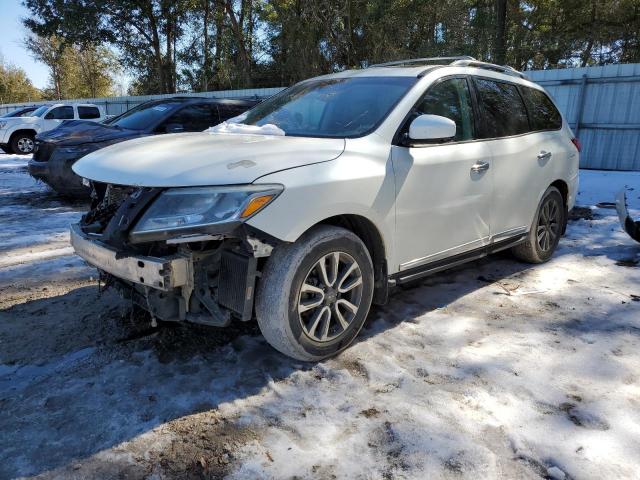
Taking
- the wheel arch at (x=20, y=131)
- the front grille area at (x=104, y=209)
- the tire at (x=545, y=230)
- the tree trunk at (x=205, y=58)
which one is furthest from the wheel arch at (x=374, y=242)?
the tree trunk at (x=205, y=58)

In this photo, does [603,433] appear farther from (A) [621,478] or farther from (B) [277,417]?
(B) [277,417]

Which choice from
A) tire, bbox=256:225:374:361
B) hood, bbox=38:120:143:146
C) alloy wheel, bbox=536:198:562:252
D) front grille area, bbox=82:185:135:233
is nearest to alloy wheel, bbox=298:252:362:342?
tire, bbox=256:225:374:361

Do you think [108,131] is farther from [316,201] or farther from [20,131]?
[20,131]

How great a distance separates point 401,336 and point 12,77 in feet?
209

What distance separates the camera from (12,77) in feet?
178

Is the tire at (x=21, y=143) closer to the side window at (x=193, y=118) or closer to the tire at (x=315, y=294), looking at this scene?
the side window at (x=193, y=118)

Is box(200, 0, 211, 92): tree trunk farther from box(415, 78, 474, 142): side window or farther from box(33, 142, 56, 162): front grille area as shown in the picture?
box(415, 78, 474, 142): side window

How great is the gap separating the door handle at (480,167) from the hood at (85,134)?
5610mm

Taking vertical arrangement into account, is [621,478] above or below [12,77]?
below

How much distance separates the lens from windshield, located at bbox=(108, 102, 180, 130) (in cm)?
796

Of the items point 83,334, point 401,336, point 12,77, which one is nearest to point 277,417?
point 401,336

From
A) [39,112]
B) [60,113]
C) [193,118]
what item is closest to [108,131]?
[193,118]

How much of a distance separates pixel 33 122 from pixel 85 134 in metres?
10.8

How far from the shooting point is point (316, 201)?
2.74 metres
